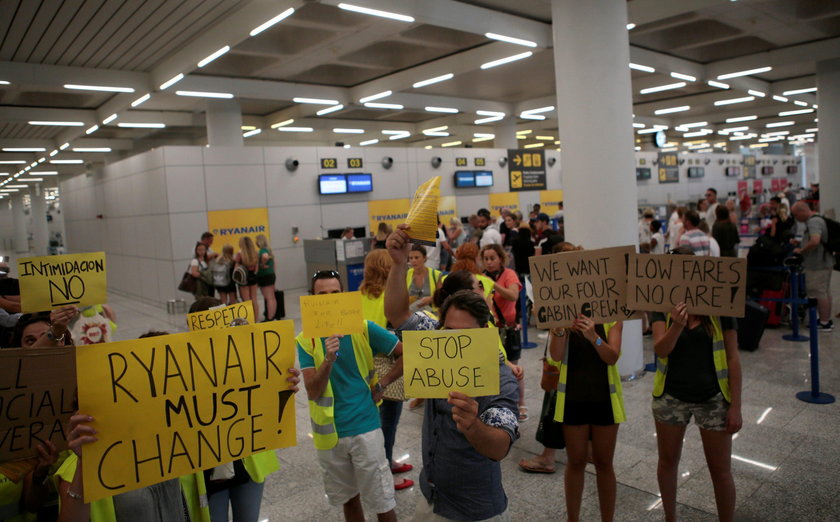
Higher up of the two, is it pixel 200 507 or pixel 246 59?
pixel 246 59

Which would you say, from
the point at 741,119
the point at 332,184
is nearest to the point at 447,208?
the point at 332,184

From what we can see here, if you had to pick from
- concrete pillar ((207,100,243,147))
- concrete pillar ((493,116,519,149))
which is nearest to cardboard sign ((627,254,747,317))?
concrete pillar ((207,100,243,147))

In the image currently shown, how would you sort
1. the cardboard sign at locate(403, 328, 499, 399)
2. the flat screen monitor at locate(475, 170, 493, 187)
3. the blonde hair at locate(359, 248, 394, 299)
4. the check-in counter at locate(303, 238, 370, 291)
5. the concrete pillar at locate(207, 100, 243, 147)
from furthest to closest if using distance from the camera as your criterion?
the flat screen monitor at locate(475, 170, 493, 187)
the concrete pillar at locate(207, 100, 243, 147)
the check-in counter at locate(303, 238, 370, 291)
the blonde hair at locate(359, 248, 394, 299)
the cardboard sign at locate(403, 328, 499, 399)

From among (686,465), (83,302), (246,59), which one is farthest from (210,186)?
(686,465)

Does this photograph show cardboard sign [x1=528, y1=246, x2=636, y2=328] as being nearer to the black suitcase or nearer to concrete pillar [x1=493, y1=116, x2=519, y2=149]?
the black suitcase

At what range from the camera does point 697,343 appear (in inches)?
122

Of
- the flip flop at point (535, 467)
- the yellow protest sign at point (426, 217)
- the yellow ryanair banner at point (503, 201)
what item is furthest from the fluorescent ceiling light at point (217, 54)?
the yellow ryanair banner at point (503, 201)

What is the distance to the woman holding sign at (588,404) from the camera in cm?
309

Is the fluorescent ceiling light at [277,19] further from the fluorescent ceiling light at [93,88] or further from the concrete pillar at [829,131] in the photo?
the concrete pillar at [829,131]

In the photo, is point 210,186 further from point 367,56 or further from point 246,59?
point 367,56

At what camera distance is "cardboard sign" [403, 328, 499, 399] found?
75.2 inches

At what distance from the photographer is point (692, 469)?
4027 millimetres

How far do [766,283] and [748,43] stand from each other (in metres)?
7.68

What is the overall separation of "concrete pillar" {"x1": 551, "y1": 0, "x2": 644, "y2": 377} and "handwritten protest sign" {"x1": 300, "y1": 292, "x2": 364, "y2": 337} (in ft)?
13.3
